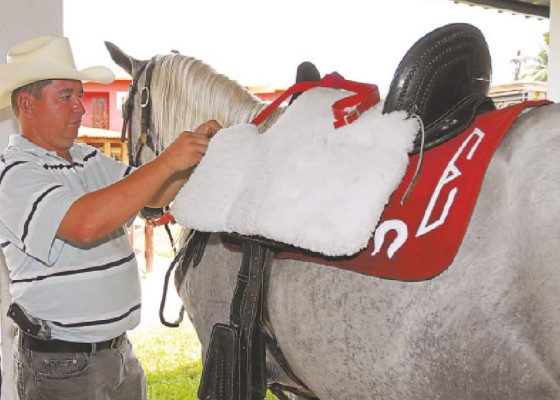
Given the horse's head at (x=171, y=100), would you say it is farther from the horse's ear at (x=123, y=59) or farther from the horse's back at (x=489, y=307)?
the horse's back at (x=489, y=307)

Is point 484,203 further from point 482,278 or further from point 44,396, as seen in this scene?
point 44,396

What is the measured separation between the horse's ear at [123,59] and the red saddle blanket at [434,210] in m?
1.51

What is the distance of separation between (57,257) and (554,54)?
206 inches

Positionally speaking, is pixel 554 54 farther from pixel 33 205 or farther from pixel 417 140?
pixel 33 205

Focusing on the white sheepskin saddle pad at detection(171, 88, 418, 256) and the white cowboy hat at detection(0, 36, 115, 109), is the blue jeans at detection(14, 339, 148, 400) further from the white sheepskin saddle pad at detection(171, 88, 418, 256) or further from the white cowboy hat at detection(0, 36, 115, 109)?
the white cowboy hat at detection(0, 36, 115, 109)

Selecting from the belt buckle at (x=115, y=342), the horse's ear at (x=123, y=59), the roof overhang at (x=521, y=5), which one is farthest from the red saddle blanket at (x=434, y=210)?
the roof overhang at (x=521, y=5)

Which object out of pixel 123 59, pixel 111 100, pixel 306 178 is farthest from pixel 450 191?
pixel 111 100

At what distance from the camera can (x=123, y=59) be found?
2.51m

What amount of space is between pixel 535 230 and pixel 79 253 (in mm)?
1423

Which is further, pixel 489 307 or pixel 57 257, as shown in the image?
pixel 57 257

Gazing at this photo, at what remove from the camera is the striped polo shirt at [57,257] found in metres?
1.68

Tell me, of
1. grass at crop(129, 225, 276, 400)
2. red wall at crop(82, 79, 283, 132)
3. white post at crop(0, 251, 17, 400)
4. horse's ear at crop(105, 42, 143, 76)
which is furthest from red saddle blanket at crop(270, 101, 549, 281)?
red wall at crop(82, 79, 283, 132)

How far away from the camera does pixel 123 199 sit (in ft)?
5.34

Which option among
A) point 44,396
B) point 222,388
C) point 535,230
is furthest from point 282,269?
point 44,396
